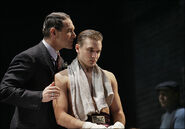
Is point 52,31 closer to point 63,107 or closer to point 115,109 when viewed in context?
point 63,107

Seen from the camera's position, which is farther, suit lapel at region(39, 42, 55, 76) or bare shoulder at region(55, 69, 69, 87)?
suit lapel at region(39, 42, 55, 76)

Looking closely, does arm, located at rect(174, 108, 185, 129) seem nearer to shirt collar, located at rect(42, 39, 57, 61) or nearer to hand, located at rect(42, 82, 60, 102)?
shirt collar, located at rect(42, 39, 57, 61)

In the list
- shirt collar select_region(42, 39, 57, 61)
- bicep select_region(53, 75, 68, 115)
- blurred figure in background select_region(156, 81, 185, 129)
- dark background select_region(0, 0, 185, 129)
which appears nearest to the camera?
bicep select_region(53, 75, 68, 115)

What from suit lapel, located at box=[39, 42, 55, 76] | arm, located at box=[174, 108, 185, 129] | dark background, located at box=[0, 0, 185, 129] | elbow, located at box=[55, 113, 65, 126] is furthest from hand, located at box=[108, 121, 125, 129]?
dark background, located at box=[0, 0, 185, 129]

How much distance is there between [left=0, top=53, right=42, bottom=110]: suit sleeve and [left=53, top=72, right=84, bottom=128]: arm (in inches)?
4.7

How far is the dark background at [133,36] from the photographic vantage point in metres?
4.52

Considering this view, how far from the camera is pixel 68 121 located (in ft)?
6.69

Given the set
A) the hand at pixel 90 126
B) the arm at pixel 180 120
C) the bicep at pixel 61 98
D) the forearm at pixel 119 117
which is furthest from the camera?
the arm at pixel 180 120

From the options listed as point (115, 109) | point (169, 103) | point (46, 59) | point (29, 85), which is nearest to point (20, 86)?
point (29, 85)

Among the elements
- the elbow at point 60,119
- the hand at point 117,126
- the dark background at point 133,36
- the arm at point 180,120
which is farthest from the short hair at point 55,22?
the arm at point 180,120

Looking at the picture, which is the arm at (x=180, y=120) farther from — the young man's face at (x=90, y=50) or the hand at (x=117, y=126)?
the young man's face at (x=90, y=50)

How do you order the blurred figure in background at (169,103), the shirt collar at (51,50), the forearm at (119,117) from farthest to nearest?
the blurred figure in background at (169,103)
the shirt collar at (51,50)
the forearm at (119,117)

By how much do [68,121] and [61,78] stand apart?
0.29m

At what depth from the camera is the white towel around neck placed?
210cm
